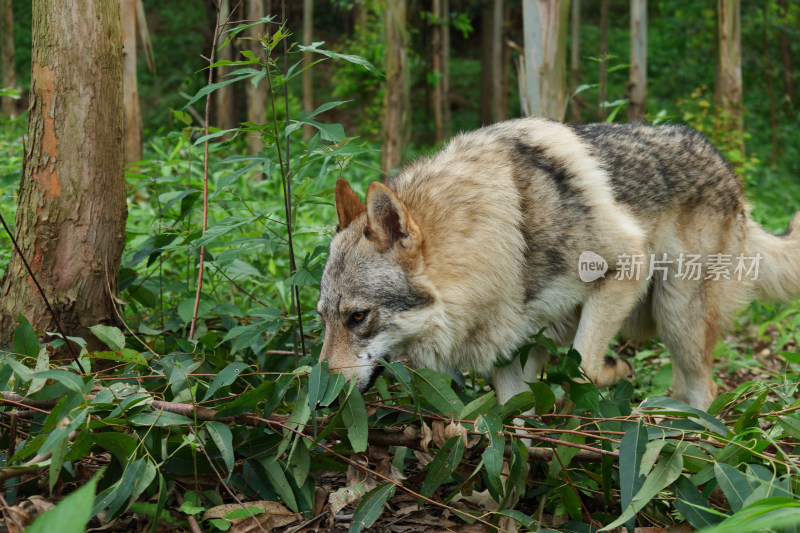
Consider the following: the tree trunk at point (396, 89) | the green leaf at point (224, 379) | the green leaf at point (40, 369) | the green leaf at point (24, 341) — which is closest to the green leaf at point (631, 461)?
the green leaf at point (224, 379)

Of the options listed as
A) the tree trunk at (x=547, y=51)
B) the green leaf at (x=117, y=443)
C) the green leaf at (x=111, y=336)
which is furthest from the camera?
the tree trunk at (x=547, y=51)

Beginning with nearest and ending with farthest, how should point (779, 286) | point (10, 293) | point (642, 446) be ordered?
point (642, 446)
point (10, 293)
point (779, 286)

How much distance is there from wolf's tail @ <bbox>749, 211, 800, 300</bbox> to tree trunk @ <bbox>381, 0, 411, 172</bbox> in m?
5.11

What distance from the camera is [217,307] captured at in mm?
3844

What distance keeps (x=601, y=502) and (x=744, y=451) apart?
73 cm

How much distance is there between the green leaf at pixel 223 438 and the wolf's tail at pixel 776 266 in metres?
3.64

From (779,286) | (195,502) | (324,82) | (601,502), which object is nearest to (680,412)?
(601,502)

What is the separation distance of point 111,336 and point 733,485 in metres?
2.58

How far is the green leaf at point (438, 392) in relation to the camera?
259cm

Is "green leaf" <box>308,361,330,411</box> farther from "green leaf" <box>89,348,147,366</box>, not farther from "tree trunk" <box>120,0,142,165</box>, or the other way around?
"tree trunk" <box>120,0,142,165</box>

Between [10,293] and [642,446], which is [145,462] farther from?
[642,446]

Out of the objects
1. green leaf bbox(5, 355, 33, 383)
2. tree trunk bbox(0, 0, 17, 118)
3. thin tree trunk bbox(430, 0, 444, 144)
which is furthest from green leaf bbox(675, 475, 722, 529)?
tree trunk bbox(0, 0, 17, 118)

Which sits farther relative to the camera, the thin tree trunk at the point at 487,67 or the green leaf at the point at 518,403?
the thin tree trunk at the point at 487,67

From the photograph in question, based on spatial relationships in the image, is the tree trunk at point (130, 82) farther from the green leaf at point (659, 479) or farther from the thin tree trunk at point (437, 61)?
the thin tree trunk at point (437, 61)
